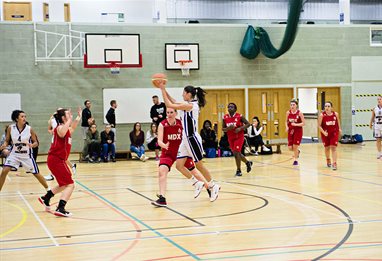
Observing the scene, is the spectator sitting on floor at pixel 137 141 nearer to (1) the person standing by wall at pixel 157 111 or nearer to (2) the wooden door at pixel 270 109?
(1) the person standing by wall at pixel 157 111

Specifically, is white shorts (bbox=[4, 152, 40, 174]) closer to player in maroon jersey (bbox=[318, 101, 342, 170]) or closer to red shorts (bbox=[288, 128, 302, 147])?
player in maroon jersey (bbox=[318, 101, 342, 170])

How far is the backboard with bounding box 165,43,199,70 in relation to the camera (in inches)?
922

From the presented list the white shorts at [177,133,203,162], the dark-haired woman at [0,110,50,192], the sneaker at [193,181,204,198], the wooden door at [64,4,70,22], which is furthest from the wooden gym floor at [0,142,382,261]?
the wooden door at [64,4,70,22]

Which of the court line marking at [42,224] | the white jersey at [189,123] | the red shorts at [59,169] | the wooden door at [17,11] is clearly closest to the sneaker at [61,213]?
the court line marking at [42,224]

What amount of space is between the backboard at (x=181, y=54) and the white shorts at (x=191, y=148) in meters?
12.8

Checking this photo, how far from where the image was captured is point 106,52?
21875mm

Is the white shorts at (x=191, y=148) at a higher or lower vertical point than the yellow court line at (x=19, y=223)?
higher

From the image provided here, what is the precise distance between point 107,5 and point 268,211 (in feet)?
63.9

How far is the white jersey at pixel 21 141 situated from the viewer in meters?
11.5

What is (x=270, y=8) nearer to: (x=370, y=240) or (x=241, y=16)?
(x=241, y=16)

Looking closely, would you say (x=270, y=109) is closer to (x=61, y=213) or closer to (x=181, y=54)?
(x=181, y=54)

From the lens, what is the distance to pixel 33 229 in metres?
8.57

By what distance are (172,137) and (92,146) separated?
33.0ft

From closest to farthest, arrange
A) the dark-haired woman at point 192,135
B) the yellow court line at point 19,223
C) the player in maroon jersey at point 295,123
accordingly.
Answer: the yellow court line at point 19,223
the dark-haired woman at point 192,135
the player in maroon jersey at point 295,123
